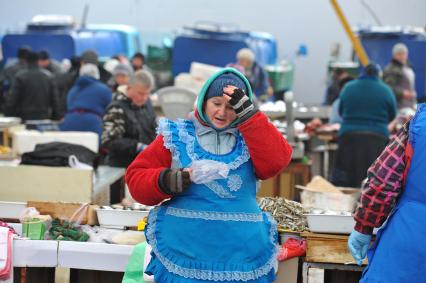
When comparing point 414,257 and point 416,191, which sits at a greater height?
point 416,191

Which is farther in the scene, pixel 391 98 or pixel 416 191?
pixel 391 98

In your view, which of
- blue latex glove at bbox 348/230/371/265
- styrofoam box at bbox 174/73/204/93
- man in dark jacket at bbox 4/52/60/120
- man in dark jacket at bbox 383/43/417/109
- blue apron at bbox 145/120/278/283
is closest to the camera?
blue latex glove at bbox 348/230/371/265

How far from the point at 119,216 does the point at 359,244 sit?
181 cm

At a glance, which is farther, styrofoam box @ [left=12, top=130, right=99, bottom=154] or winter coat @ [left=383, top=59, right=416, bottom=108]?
winter coat @ [left=383, top=59, right=416, bottom=108]

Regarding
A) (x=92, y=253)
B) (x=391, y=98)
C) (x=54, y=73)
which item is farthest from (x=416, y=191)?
(x=54, y=73)

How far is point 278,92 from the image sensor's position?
16.7 m

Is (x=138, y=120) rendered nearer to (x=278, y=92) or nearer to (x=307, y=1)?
(x=278, y=92)

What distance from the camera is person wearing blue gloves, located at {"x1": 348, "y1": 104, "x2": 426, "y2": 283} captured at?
11.2ft

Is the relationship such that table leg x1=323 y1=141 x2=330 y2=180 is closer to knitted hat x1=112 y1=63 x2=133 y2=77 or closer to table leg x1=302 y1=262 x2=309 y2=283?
knitted hat x1=112 y1=63 x2=133 y2=77

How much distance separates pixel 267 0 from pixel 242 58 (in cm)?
1201

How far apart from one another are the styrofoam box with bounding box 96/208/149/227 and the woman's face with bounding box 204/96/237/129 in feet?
4.63

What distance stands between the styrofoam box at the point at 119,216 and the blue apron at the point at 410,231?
6.08 feet

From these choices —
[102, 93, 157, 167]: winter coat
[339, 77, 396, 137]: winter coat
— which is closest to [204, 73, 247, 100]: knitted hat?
[102, 93, 157, 167]: winter coat

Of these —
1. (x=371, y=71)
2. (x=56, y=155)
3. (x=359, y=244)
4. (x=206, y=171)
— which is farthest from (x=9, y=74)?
(x=359, y=244)
